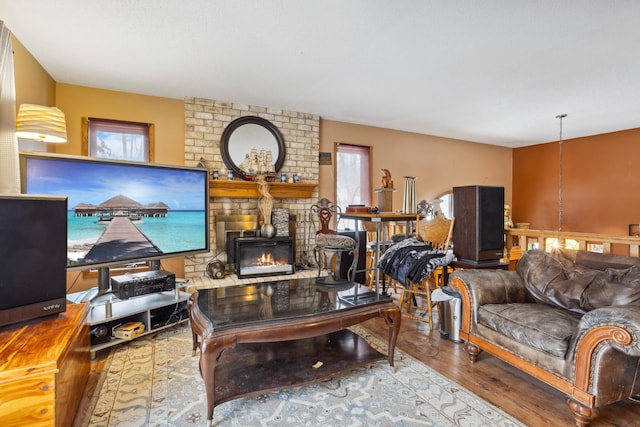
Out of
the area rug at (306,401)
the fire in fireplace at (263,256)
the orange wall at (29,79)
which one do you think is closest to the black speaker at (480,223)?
the area rug at (306,401)

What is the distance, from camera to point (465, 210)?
2.93 m

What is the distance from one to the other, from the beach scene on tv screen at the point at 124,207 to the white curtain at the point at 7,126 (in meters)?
0.09

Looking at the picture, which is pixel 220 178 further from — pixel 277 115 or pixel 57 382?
pixel 57 382

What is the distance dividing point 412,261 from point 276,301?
139 centimetres

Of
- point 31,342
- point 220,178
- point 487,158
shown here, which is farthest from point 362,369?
point 487,158

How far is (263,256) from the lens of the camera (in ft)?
13.7

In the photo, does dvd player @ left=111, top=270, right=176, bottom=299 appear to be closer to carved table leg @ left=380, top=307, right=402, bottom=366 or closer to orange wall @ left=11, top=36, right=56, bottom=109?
orange wall @ left=11, top=36, right=56, bottom=109

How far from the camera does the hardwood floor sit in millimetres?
1663

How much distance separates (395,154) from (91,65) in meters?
4.53

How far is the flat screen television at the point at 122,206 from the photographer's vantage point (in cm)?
238

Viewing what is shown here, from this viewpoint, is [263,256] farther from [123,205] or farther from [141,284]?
[123,205]

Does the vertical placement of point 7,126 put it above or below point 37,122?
below

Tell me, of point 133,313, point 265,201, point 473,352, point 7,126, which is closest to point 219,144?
point 265,201

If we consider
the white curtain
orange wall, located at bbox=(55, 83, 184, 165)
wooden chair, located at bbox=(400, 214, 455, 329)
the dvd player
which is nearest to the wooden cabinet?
the dvd player
